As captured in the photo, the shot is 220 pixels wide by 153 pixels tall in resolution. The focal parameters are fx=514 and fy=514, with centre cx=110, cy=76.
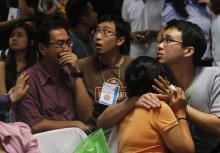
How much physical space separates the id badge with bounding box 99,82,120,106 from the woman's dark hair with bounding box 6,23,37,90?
0.77 metres

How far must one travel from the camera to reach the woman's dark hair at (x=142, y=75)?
8.12ft

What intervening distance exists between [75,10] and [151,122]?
194 centimetres

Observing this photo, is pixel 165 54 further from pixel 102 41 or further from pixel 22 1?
pixel 22 1

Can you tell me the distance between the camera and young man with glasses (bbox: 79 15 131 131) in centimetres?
326

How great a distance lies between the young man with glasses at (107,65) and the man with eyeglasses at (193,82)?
1.81ft

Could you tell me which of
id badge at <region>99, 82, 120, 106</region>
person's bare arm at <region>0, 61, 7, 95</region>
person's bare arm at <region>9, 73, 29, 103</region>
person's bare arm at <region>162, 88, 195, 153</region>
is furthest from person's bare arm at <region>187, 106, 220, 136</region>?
person's bare arm at <region>0, 61, 7, 95</region>

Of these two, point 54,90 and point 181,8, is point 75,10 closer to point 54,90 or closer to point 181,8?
point 181,8

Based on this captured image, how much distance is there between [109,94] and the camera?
3.23 meters

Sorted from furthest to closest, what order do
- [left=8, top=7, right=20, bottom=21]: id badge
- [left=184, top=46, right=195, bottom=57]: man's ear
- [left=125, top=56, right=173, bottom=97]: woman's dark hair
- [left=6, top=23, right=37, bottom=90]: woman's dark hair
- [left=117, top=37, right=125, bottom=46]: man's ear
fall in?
[left=8, top=7, right=20, bottom=21]: id badge, [left=6, top=23, right=37, bottom=90]: woman's dark hair, [left=117, top=37, right=125, bottom=46]: man's ear, [left=184, top=46, right=195, bottom=57]: man's ear, [left=125, top=56, right=173, bottom=97]: woman's dark hair

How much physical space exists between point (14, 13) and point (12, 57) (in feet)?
3.89

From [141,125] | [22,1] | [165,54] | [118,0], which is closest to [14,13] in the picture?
[22,1]

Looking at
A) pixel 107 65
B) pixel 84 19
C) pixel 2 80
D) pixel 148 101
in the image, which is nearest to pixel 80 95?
pixel 107 65

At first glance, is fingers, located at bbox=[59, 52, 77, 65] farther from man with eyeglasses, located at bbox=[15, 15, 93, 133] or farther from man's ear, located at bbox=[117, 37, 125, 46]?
man's ear, located at bbox=[117, 37, 125, 46]

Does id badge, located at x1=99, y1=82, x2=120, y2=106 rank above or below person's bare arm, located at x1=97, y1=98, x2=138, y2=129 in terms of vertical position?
below
